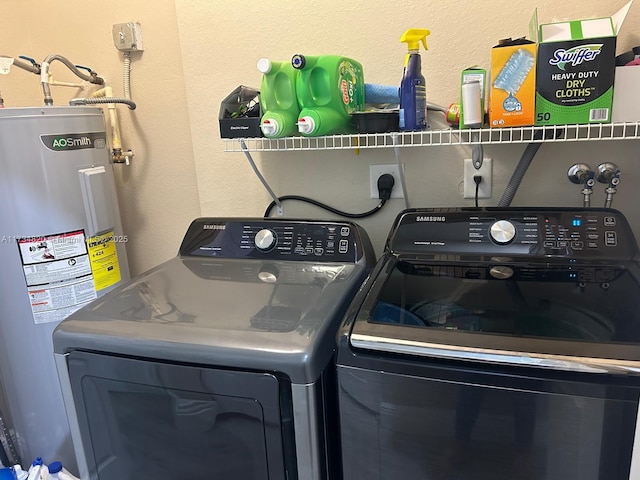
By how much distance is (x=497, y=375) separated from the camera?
2.91 ft

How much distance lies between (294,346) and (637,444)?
0.61m

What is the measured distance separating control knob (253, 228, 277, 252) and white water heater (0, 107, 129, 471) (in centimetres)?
61

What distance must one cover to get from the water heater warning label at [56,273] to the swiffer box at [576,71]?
145 centimetres

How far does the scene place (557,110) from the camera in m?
1.20

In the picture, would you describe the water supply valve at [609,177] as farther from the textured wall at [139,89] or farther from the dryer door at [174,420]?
the textured wall at [139,89]

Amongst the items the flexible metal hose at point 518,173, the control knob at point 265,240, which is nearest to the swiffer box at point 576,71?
the flexible metal hose at point 518,173

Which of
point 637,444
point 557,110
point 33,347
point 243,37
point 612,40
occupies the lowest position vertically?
point 33,347

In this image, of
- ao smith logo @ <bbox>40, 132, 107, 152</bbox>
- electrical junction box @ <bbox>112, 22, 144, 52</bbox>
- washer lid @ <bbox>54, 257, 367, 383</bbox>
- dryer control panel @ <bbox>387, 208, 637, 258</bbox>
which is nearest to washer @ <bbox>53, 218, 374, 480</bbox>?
washer lid @ <bbox>54, 257, 367, 383</bbox>

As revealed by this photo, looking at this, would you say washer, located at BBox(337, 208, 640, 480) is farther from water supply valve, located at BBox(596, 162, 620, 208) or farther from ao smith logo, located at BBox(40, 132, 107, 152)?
ao smith logo, located at BBox(40, 132, 107, 152)

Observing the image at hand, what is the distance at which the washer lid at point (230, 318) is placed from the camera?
101 centimetres

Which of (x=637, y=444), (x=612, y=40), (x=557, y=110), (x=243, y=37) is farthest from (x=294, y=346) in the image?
(x=243, y=37)

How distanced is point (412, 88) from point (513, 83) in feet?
0.78

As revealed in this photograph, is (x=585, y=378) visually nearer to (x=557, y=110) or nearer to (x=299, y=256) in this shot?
(x=557, y=110)

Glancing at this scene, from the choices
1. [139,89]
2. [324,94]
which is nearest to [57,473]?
[139,89]
